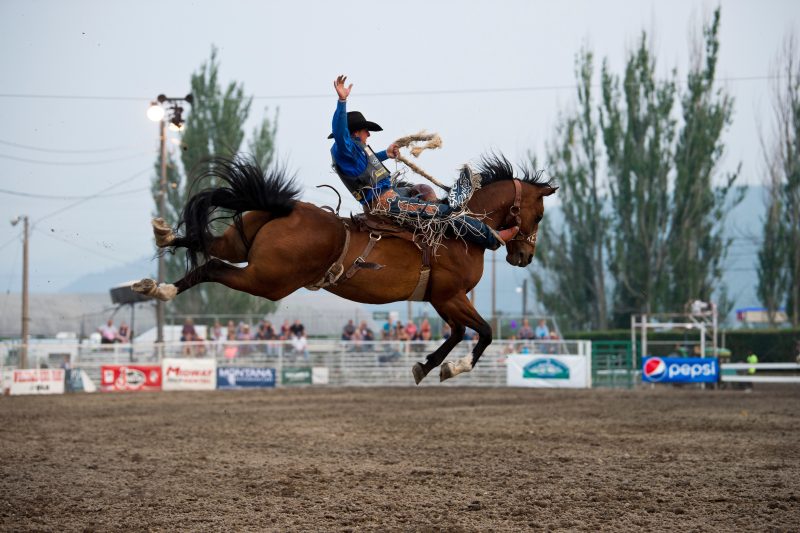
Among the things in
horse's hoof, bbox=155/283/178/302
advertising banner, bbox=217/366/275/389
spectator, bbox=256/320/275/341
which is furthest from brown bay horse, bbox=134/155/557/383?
spectator, bbox=256/320/275/341

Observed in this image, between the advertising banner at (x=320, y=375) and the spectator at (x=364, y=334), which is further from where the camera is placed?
the spectator at (x=364, y=334)

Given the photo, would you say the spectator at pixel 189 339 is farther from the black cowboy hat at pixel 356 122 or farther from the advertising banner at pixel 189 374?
the black cowboy hat at pixel 356 122

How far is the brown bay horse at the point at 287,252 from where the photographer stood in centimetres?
643

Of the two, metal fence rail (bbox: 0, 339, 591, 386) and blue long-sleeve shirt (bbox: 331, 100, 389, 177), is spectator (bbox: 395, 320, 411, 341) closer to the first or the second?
metal fence rail (bbox: 0, 339, 591, 386)

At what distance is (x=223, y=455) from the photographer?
10406mm

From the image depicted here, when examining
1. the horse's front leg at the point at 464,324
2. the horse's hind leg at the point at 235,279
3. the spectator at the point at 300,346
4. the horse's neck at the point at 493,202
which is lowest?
the spectator at the point at 300,346

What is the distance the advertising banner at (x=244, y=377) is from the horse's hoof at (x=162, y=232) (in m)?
18.4

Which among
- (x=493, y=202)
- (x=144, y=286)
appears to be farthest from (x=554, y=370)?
(x=144, y=286)

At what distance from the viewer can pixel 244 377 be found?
80.6 ft

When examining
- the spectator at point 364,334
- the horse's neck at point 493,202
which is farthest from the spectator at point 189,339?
the horse's neck at point 493,202

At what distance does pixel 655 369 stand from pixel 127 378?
13935 millimetres

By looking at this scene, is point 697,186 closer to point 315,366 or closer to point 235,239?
point 315,366

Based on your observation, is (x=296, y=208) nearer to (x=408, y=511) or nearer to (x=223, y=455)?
(x=408, y=511)

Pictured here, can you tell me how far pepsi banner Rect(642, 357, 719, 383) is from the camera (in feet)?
74.2
